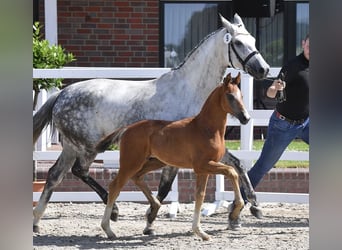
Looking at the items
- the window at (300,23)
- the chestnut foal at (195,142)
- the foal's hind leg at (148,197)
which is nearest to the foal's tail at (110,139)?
the chestnut foal at (195,142)

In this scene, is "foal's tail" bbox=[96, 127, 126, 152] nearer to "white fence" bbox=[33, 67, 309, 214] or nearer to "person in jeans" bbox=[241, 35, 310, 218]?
"person in jeans" bbox=[241, 35, 310, 218]

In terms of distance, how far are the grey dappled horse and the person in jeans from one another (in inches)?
12.3

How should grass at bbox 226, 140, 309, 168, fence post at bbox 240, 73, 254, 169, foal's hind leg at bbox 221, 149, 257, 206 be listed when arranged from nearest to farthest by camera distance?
foal's hind leg at bbox 221, 149, 257, 206 → fence post at bbox 240, 73, 254, 169 → grass at bbox 226, 140, 309, 168

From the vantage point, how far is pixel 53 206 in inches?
351

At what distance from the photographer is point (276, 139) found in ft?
22.9

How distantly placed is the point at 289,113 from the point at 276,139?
284 millimetres

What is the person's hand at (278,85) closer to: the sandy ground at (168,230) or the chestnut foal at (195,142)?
the chestnut foal at (195,142)

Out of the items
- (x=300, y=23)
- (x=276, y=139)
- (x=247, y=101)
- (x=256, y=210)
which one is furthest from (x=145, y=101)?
(x=300, y=23)

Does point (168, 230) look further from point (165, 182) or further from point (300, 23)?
point (300, 23)

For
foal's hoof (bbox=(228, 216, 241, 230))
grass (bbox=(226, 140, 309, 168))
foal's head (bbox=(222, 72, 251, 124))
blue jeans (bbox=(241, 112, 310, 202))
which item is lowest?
grass (bbox=(226, 140, 309, 168))

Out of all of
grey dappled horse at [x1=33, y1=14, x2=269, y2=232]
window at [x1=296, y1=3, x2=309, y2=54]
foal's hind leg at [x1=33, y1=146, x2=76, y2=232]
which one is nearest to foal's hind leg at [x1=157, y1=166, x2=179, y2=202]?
grey dappled horse at [x1=33, y1=14, x2=269, y2=232]

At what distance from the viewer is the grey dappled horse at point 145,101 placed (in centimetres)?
651

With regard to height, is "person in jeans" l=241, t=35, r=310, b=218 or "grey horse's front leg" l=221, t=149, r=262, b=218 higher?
"person in jeans" l=241, t=35, r=310, b=218

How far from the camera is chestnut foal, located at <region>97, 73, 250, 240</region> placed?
5867 mm
